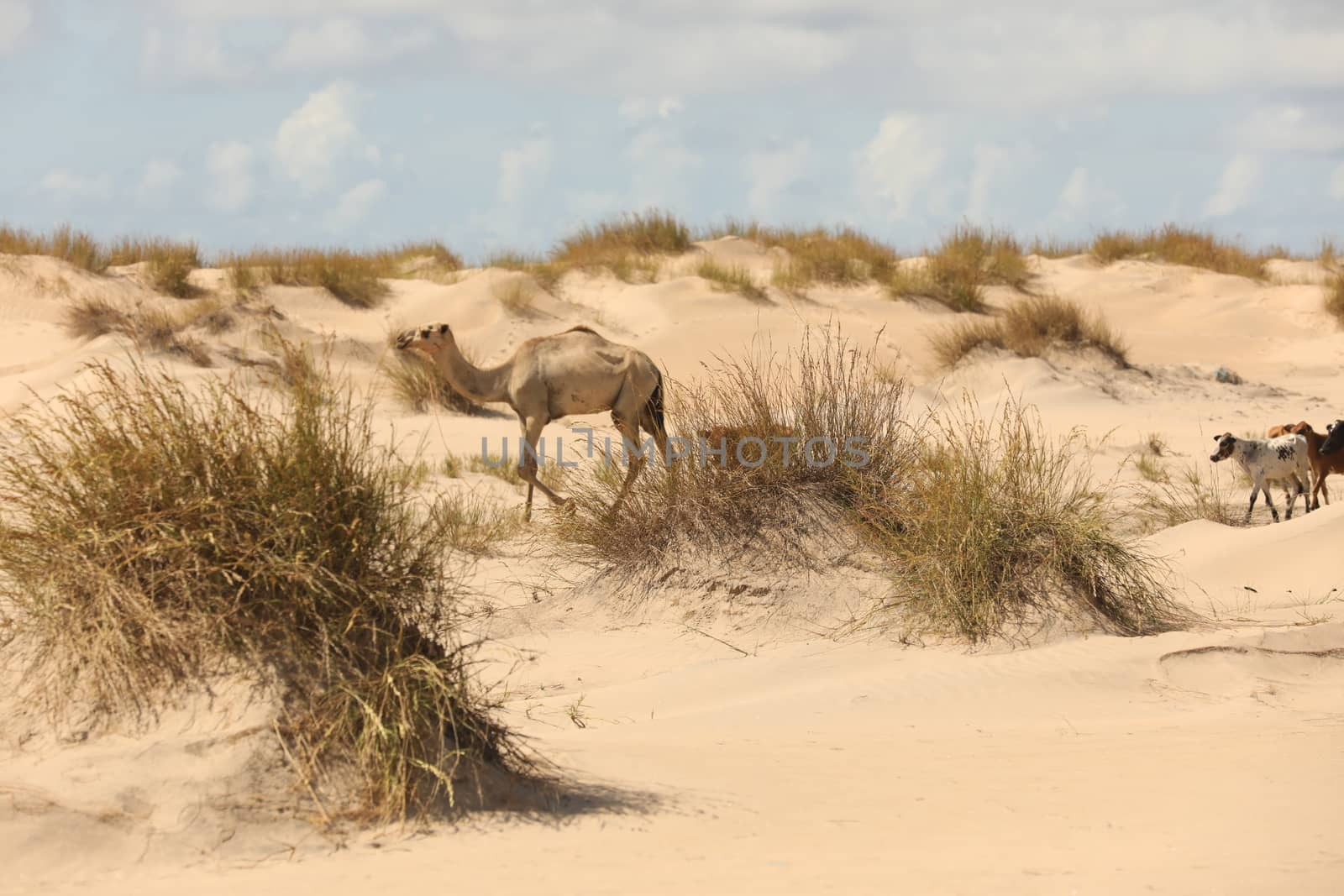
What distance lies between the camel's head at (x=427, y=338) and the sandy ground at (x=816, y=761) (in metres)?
1.68

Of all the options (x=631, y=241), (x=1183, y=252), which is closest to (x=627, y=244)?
(x=631, y=241)

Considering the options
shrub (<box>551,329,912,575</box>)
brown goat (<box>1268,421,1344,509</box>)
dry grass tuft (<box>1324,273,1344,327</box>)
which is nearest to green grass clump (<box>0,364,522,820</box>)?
shrub (<box>551,329,912,575</box>)

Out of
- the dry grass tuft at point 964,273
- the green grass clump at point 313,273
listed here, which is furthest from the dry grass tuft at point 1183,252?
the green grass clump at point 313,273

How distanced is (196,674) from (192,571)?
1.15 feet

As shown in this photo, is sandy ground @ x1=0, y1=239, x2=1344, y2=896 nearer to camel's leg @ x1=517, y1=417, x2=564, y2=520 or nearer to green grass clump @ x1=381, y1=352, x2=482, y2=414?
camel's leg @ x1=517, y1=417, x2=564, y2=520

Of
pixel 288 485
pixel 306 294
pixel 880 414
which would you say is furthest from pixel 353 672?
pixel 306 294

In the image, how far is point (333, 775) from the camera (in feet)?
14.5

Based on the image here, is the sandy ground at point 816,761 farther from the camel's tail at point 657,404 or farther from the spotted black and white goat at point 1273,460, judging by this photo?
the camel's tail at point 657,404

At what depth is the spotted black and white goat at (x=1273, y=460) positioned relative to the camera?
12.3 meters

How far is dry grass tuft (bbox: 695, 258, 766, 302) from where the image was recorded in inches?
906

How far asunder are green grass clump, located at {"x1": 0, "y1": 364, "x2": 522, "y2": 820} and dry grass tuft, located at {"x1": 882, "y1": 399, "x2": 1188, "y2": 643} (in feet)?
11.6

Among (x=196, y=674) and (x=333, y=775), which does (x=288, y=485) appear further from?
(x=333, y=775)

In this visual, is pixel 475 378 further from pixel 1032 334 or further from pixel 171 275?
pixel 171 275

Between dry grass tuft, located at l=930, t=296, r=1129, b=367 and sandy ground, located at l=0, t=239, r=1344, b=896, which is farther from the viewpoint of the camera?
dry grass tuft, located at l=930, t=296, r=1129, b=367
